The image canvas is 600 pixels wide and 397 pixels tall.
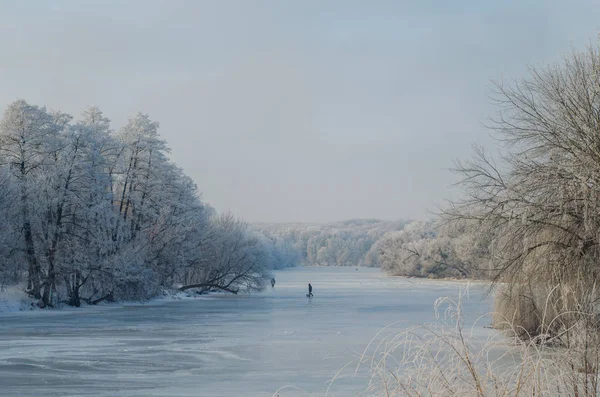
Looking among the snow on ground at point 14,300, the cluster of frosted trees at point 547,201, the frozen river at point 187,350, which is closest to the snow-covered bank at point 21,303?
the snow on ground at point 14,300

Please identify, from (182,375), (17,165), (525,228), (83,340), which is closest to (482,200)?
(525,228)

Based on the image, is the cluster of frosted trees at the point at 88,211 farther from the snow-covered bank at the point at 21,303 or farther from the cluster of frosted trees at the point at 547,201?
the cluster of frosted trees at the point at 547,201

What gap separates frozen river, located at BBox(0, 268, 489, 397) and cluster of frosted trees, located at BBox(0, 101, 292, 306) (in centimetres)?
439

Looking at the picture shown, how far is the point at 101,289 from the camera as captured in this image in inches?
1741

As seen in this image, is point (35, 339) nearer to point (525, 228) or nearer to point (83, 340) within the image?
point (83, 340)

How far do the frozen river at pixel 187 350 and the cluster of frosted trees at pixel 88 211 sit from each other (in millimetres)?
4394

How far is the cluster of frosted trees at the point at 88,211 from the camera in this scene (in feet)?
132

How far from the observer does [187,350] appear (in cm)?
2058

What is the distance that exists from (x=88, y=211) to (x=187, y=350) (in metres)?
24.2

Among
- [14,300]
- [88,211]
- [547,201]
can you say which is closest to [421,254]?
[88,211]

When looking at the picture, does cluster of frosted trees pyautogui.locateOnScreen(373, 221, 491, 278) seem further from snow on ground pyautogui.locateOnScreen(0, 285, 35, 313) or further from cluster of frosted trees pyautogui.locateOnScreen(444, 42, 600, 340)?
cluster of frosted trees pyautogui.locateOnScreen(444, 42, 600, 340)

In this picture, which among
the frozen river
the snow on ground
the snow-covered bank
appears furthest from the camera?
the snow-covered bank

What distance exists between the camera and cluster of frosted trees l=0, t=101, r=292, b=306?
1580 inches

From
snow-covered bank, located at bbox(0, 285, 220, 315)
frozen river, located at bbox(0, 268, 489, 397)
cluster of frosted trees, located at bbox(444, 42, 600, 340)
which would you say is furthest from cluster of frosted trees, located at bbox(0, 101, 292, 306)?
cluster of frosted trees, located at bbox(444, 42, 600, 340)
